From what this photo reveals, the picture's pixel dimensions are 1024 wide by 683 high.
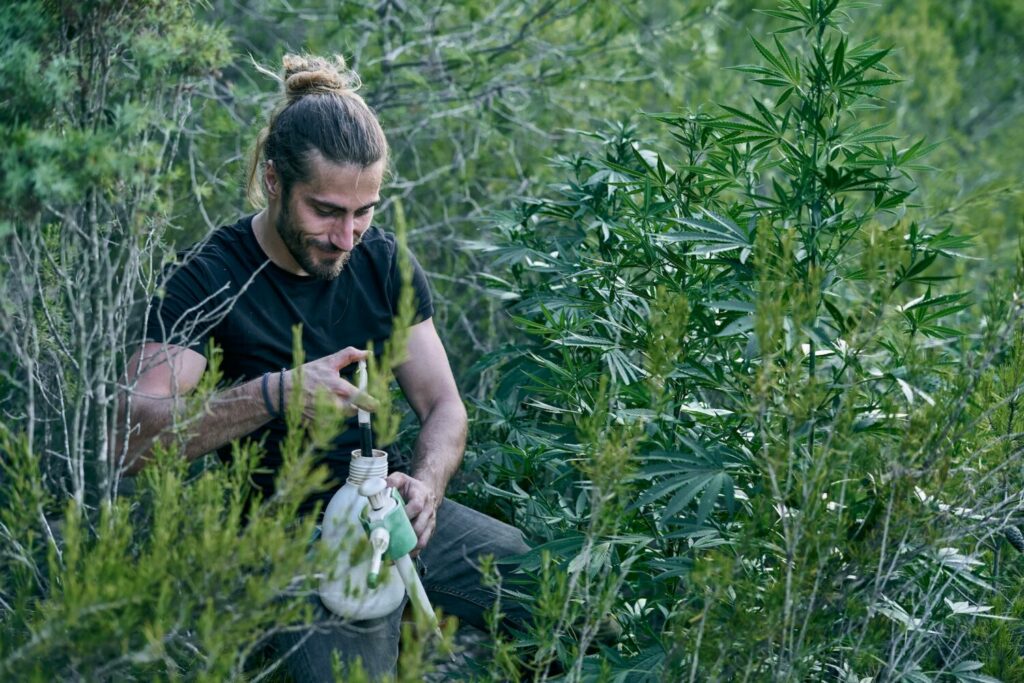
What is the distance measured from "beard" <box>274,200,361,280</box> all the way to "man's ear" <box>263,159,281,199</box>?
67 mm

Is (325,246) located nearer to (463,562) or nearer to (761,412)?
(463,562)

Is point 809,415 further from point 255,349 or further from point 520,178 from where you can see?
point 520,178

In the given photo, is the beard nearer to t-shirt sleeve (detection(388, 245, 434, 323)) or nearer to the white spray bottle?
t-shirt sleeve (detection(388, 245, 434, 323))

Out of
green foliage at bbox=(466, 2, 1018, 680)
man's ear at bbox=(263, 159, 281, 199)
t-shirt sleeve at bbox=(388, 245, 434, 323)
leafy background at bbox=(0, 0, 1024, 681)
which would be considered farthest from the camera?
t-shirt sleeve at bbox=(388, 245, 434, 323)

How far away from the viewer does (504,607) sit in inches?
122

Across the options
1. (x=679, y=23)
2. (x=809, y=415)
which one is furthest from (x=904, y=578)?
(x=679, y=23)

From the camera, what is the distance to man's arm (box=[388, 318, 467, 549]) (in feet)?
9.30

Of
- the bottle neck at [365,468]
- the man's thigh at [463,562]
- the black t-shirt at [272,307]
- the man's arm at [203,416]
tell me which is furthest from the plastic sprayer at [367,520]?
the man's thigh at [463,562]

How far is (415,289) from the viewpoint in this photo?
3303 millimetres

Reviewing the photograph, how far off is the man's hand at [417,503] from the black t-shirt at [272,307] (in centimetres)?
32

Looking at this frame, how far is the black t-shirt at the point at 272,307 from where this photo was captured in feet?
9.60

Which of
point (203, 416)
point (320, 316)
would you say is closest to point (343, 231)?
point (320, 316)

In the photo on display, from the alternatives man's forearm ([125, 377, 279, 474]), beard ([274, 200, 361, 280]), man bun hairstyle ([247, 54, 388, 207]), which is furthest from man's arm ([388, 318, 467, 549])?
man bun hairstyle ([247, 54, 388, 207])

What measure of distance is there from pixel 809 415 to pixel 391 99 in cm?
326
